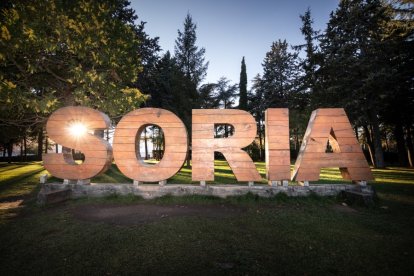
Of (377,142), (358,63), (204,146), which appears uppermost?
(358,63)

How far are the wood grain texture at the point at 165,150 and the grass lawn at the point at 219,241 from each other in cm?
124

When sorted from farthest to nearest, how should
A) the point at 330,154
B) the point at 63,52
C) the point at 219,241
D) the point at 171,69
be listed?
the point at 171,69, the point at 63,52, the point at 330,154, the point at 219,241

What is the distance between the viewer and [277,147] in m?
7.45

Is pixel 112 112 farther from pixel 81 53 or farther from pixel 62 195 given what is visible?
pixel 62 195

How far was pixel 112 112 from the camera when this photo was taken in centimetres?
1009

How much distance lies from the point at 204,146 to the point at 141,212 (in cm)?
282

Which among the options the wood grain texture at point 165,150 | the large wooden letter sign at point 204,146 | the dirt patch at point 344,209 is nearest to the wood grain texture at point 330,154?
the large wooden letter sign at point 204,146

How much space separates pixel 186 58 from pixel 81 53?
2060 cm

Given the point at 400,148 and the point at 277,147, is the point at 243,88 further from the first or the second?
the point at 277,147

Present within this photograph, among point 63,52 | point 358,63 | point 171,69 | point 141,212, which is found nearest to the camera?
point 141,212

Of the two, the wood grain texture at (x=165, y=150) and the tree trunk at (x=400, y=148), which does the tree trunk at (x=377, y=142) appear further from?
the wood grain texture at (x=165, y=150)

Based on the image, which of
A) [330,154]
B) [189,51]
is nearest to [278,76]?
[189,51]

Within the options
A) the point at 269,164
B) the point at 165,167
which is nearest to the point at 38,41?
the point at 165,167

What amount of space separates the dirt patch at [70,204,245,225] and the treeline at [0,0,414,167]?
5028 millimetres
